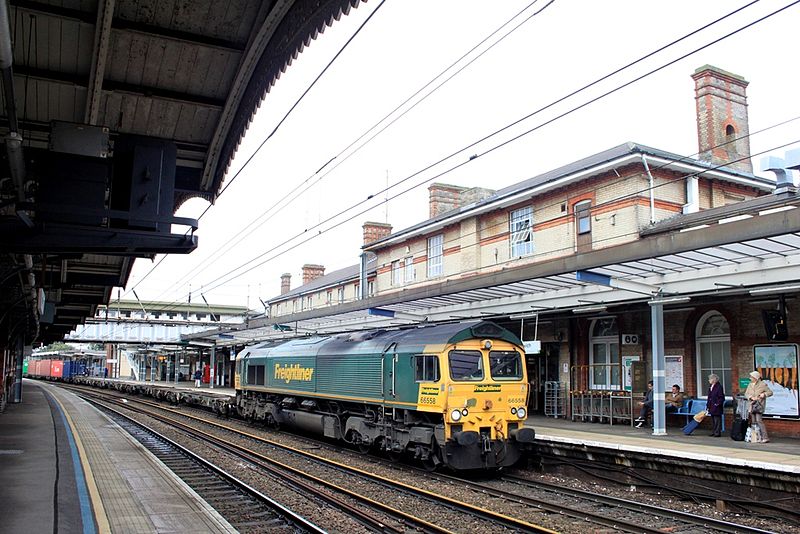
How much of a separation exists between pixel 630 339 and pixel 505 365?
5.61 m

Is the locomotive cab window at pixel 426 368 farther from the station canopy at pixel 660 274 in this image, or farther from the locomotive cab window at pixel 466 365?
the station canopy at pixel 660 274

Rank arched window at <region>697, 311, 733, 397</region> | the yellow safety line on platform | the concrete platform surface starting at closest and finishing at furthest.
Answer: the yellow safety line on platform → the concrete platform surface → arched window at <region>697, 311, 733, 397</region>

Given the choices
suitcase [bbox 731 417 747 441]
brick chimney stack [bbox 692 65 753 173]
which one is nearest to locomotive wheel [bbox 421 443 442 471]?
suitcase [bbox 731 417 747 441]

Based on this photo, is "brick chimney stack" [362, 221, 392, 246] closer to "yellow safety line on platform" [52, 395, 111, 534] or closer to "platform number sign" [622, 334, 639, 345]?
"platform number sign" [622, 334, 639, 345]

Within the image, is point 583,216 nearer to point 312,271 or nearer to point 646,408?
point 646,408

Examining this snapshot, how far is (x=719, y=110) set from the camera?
68.1ft

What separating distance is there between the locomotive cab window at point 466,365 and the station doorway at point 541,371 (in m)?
7.79

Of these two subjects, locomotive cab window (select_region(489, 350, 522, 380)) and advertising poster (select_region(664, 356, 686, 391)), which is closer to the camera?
A: locomotive cab window (select_region(489, 350, 522, 380))

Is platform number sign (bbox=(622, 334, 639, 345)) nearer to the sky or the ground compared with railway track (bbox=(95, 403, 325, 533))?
nearer to the sky

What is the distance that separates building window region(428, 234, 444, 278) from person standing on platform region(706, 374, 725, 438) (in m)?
14.3

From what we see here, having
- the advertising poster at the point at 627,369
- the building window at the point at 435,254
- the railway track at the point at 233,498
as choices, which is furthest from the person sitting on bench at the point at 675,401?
the building window at the point at 435,254

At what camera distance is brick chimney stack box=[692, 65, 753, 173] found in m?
20.6

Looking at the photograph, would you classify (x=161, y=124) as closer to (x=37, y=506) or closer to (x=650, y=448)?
(x=37, y=506)

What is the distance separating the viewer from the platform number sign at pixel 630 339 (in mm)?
17297
